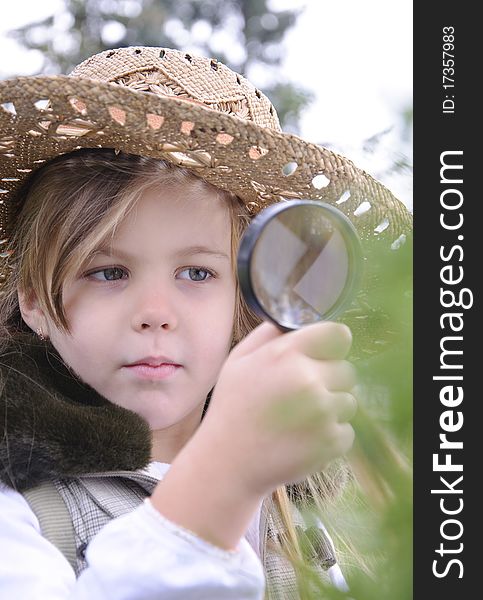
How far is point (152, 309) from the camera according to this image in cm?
165

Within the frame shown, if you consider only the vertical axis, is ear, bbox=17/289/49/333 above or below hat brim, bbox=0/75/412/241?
below

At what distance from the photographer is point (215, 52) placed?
11.0 metres

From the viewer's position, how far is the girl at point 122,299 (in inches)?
51.5

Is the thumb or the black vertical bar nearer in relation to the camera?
the black vertical bar

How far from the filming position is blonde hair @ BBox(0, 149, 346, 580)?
175 centimetres

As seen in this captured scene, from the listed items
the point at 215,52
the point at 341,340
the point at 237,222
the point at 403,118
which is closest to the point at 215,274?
the point at 237,222

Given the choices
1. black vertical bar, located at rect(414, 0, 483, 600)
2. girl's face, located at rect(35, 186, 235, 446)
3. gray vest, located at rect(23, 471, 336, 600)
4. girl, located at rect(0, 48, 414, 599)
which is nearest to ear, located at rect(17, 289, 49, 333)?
girl, located at rect(0, 48, 414, 599)

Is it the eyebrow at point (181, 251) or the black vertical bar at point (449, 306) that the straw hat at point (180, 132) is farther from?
the black vertical bar at point (449, 306)

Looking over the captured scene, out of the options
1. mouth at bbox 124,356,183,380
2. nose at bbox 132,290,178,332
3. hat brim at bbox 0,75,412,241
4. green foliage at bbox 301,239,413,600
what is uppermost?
hat brim at bbox 0,75,412,241

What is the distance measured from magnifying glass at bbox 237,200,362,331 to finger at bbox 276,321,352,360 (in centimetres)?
2

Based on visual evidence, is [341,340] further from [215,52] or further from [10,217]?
[215,52]

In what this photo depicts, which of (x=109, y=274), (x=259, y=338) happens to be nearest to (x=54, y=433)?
(x=109, y=274)

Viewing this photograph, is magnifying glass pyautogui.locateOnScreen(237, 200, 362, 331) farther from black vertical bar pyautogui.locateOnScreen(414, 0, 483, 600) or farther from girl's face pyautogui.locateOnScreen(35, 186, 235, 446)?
girl's face pyautogui.locateOnScreen(35, 186, 235, 446)

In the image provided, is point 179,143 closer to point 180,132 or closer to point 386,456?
point 180,132
